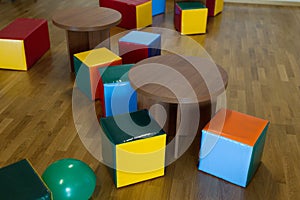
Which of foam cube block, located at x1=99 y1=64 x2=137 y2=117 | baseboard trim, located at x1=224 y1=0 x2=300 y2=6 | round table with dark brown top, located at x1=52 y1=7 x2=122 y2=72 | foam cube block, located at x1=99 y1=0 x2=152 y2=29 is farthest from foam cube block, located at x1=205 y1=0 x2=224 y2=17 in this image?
foam cube block, located at x1=99 y1=64 x2=137 y2=117

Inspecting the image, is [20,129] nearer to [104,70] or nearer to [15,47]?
[104,70]

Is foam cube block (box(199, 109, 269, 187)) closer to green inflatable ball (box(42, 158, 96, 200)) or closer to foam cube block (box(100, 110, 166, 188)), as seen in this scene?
foam cube block (box(100, 110, 166, 188))

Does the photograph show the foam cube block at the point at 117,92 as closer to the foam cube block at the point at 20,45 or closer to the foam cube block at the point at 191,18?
the foam cube block at the point at 20,45

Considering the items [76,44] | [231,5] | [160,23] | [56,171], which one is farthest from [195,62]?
[231,5]

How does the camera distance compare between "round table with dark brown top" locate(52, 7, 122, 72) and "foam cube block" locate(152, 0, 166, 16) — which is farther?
"foam cube block" locate(152, 0, 166, 16)

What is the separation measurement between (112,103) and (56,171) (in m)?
1.00

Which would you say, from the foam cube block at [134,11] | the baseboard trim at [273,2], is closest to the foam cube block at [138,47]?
the foam cube block at [134,11]

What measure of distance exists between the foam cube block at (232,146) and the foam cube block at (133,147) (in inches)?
11.8

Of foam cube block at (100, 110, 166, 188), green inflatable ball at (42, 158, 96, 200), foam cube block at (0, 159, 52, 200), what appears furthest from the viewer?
foam cube block at (100, 110, 166, 188)

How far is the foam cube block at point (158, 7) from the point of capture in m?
5.43

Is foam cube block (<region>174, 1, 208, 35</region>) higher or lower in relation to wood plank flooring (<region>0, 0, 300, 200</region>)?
higher

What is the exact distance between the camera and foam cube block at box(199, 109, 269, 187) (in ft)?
7.28

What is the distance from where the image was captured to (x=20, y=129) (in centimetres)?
288

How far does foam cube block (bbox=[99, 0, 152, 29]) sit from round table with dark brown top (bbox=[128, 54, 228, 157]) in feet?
7.07
